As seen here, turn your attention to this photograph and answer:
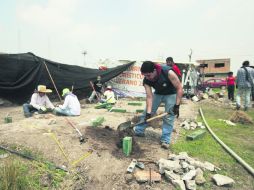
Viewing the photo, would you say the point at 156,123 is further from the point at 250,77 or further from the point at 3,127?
the point at 250,77

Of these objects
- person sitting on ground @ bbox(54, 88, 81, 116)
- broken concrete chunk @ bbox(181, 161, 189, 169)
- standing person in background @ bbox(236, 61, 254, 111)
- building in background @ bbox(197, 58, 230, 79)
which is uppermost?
building in background @ bbox(197, 58, 230, 79)

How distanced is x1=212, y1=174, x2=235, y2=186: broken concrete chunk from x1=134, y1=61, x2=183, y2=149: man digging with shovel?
1234mm

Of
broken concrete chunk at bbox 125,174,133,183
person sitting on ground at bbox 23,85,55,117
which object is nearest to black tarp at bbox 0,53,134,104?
person sitting on ground at bbox 23,85,55,117

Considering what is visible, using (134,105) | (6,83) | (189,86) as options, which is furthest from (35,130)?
(189,86)

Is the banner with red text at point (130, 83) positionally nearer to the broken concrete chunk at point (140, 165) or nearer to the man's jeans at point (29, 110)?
the man's jeans at point (29, 110)

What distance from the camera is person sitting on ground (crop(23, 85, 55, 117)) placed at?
8039mm

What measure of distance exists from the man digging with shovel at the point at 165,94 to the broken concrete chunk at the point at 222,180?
1.23 m

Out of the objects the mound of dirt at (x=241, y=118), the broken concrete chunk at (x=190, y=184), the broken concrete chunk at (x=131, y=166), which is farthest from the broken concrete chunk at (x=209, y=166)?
the mound of dirt at (x=241, y=118)

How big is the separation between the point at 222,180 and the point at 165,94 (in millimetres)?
1871

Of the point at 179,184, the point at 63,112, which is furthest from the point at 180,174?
the point at 63,112

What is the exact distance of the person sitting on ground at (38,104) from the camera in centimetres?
804

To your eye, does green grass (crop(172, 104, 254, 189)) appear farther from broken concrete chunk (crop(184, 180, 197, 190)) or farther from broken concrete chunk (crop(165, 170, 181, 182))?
broken concrete chunk (crop(165, 170, 181, 182))

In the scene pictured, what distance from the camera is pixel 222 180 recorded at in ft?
12.0

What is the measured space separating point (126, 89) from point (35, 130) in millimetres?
9744
